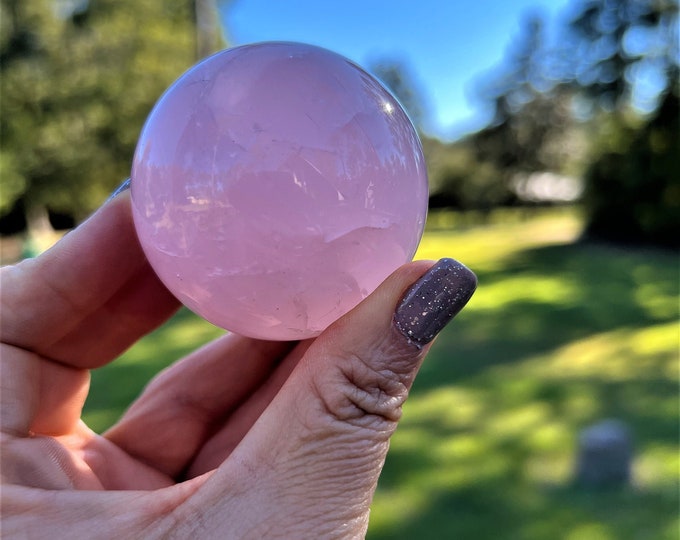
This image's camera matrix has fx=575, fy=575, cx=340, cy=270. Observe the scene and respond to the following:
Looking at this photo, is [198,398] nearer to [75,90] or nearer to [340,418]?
[340,418]

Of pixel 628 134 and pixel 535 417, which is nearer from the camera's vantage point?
pixel 535 417

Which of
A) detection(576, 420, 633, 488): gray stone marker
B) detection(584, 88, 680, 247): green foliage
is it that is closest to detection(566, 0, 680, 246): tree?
detection(584, 88, 680, 247): green foliage

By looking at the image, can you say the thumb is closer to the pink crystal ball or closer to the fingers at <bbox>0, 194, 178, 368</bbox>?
the pink crystal ball

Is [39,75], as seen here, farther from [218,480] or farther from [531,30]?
[531,30]

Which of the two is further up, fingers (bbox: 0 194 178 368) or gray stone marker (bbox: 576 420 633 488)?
fingers (bbox: 0 194 178 368)

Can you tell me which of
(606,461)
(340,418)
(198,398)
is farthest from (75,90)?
(340,418)

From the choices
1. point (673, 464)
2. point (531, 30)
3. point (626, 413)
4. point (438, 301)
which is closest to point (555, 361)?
point (626, 413)
